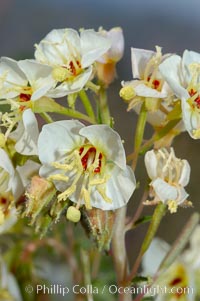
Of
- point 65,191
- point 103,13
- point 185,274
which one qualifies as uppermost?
point 65,191

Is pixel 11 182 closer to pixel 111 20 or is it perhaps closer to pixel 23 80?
pixel 23 80

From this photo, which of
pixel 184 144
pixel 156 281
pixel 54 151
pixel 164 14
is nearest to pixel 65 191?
pixel 54 151

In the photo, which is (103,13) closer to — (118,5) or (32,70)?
(118,5)

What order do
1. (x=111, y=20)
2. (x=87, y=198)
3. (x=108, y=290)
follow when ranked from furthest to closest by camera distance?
1. (x=111, y=20)
2. (x=108, y=290)
3. (x=87, y=198)

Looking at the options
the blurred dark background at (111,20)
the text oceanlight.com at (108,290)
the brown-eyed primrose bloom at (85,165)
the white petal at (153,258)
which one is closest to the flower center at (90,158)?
the brown-eyed primrose bloom at (85,165)

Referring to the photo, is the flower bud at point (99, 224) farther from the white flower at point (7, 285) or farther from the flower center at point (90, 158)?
the white flower at point (7, 285)

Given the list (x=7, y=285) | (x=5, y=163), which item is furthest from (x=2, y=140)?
(x=7, y=285)
